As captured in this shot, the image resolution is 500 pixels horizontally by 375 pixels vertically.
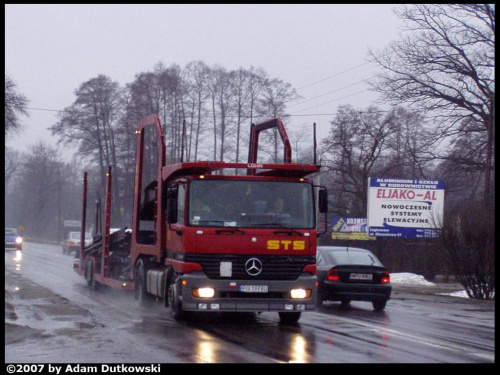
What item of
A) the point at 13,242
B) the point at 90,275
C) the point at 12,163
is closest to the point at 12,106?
the point at 90,275

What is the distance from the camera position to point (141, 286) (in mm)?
16422

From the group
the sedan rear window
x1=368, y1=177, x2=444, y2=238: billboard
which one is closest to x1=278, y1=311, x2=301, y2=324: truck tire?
the sedan rear window

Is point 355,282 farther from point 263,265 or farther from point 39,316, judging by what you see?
point 39,316

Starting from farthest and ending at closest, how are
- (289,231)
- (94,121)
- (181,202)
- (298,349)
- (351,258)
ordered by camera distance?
(94,121)
(351,258)
(181,202)
(289,231)
(298,349)

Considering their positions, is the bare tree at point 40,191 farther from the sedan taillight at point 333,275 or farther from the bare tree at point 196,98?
the sedan taillight at point 333,275

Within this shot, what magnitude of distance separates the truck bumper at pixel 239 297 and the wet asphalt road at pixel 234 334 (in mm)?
375

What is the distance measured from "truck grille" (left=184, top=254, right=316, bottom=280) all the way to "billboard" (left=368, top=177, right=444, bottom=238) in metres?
19.3

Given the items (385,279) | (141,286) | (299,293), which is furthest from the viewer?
(385,279)

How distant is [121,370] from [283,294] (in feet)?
17.3

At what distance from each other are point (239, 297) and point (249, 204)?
160cm

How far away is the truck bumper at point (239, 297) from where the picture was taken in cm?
1291

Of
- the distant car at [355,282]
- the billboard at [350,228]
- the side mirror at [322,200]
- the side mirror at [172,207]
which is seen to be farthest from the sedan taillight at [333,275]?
the billboard at [350,228]

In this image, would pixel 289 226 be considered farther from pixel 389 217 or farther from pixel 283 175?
pixel 389 217

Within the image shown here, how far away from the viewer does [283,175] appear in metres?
13.9
